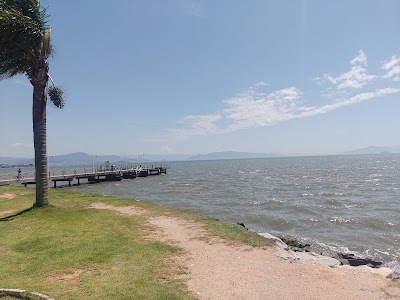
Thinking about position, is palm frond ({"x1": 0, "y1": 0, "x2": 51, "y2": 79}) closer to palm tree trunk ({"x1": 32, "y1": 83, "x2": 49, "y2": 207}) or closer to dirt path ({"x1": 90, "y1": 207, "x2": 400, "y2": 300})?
palm tree trunk ({"x1": 32, "y1": 83, "x2": 49, "y2": 207})

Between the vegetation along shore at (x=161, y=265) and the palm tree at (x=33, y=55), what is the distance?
3853 mm

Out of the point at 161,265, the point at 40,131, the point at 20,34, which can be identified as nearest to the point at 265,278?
the point at 161,265

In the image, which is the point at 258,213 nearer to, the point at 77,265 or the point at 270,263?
the point at 270,263

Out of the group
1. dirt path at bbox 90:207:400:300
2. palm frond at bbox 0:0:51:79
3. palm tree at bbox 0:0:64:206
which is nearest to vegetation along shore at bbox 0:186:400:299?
dirt path at bbox 90:207:400:300

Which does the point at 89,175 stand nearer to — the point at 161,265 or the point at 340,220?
the point at 340,220

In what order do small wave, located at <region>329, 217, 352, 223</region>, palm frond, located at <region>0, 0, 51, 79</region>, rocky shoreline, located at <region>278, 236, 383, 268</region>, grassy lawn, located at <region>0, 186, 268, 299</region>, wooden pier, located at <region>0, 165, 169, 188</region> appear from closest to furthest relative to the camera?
grassy lawn, located at <region>0, 186, 268, 299</region> < rocky shoreline, located at <region>278, 236, 383, 268</region> < palm frond, located at <region>0, 0, 51, 79</region> < small wave, located at <region>329, 217, 352, 223</region> < wooden pier, located at <region>0, 165, 169, 188</region>

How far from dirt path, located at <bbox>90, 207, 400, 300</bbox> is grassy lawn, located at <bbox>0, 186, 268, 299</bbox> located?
610 mm

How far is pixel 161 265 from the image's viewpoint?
939cm

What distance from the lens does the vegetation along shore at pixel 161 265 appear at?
7.68 metres

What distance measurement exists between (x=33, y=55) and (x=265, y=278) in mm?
14744

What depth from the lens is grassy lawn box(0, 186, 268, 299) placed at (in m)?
7.74

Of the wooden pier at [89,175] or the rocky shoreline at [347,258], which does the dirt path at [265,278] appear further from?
the wooden pier at [89,175]

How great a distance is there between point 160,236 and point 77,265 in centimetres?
379

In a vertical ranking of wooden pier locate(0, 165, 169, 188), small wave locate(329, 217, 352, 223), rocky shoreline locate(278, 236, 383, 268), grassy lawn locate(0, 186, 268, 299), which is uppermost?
wooden pier locate(0, 165, 169, 188)
